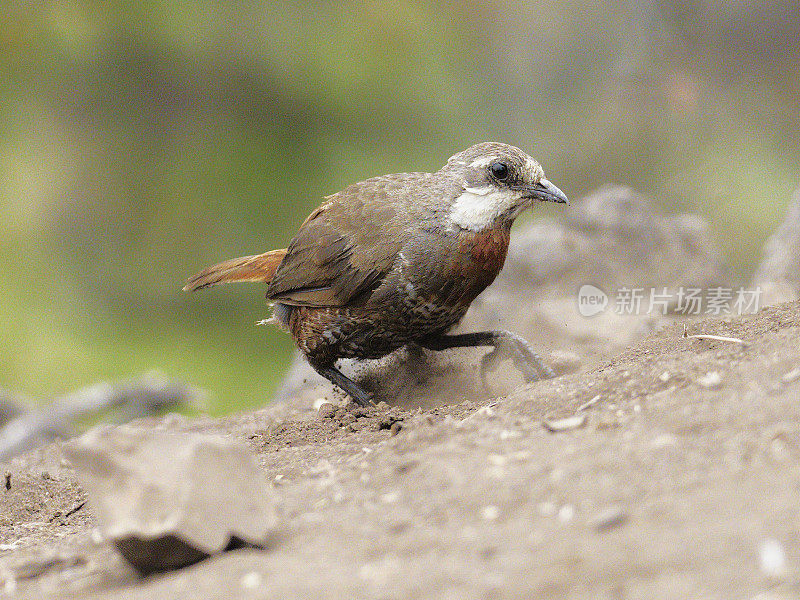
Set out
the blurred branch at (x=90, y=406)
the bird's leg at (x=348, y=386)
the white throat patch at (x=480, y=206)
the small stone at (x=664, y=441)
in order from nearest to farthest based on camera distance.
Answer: the small stone at (x=664, y=441) < the white throat patch at (x=480, y=206) < the bird's leg at (x=348, y=386) < the blurred branch at (x=90, y=406)

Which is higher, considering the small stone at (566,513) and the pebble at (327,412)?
the small stone at (566,513)

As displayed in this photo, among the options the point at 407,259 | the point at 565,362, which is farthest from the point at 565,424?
the point at 565,362

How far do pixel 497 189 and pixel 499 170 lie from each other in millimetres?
91

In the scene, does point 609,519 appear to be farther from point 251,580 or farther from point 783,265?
point 783,265

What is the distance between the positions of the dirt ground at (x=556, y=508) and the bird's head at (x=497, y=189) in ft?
3.77

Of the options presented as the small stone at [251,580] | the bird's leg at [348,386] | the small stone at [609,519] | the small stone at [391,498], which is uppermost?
the small stone at [609,519]

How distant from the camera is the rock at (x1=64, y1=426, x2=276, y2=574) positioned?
74.9 inches

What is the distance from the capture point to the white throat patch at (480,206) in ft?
12.6

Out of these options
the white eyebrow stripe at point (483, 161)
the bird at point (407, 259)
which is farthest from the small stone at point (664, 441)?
the white eyebrow stripe at point (483, 161)

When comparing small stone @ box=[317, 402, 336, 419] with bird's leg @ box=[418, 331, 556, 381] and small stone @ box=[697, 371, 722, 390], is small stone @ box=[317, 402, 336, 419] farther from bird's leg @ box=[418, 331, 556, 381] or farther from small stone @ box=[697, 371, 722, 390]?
small stone @ box=[697, 371, 722, 390]

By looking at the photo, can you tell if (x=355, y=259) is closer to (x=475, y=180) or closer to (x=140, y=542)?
(x=475, y=180)

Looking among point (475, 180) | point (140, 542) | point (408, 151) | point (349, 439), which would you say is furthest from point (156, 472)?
point (408, 151)

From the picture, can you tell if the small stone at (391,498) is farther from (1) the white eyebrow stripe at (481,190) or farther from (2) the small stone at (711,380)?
(1) the white eyebrow stripe at (481,190)

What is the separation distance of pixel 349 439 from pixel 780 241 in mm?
4964
